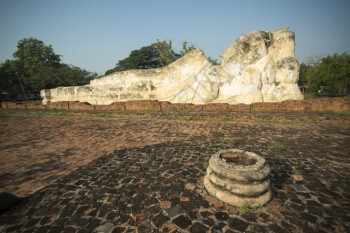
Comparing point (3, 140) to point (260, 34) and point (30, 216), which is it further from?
point (260, 34)

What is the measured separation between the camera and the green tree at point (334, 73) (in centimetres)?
1897

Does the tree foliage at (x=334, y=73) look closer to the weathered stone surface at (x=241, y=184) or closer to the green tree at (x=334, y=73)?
the green tree at (x=334, y=73)

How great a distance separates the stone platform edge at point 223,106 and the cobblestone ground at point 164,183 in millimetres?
3368

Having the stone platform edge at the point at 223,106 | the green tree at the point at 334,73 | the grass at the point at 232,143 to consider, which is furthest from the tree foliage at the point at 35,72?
the green tree at the point at 334,73

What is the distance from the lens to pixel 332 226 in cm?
224

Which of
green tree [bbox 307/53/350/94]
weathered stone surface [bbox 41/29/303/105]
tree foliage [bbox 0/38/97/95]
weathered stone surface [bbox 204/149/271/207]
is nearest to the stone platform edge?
weathered stone surface [bbox 41/29/303/105]

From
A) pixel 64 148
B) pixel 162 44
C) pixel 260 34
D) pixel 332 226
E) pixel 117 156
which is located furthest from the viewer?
pixel 162 44

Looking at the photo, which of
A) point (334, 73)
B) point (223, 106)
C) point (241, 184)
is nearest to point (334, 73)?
point (334, 73)

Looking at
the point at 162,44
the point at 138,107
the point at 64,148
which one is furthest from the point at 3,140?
the point at 162,44

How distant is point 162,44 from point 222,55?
2148 centimetres

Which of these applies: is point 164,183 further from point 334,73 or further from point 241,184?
point 334,73

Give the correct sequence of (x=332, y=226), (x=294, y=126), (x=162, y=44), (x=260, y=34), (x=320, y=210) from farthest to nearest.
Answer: (x=162, y=44)
(x=260, y=34)
(x=294, y=126)
(x=320, y=210)
(x=332, y=226)

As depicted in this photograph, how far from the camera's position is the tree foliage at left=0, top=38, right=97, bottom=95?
98.6 feet

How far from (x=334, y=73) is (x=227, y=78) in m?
15.9
